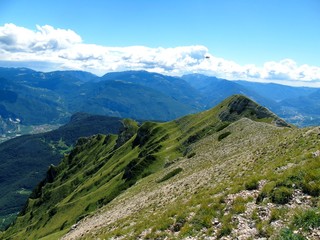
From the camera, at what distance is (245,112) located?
395 ft

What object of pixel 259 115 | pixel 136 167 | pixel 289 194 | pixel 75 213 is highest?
pixel 289 194

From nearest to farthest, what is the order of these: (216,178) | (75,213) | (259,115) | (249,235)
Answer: (249,235) → (216,178) → (259,115) → (75,213)

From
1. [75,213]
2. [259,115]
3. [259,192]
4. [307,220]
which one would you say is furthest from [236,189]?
[75,213]

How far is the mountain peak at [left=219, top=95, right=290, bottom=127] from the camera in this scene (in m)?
108

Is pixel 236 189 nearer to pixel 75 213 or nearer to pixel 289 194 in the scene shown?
pixel 289 194

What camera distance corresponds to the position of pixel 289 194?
893 inches

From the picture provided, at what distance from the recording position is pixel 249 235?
19.7m

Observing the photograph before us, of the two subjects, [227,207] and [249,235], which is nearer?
[249,235]

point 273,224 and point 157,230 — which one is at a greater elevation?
point 273,224

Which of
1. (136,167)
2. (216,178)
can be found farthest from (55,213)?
(216,178)

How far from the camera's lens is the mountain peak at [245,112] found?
108 m

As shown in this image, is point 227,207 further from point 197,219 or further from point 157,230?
point 157,230

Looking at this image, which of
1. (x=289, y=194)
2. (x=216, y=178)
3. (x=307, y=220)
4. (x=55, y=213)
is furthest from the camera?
(x=55, y=213)

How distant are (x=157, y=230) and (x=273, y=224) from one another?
384 inches
